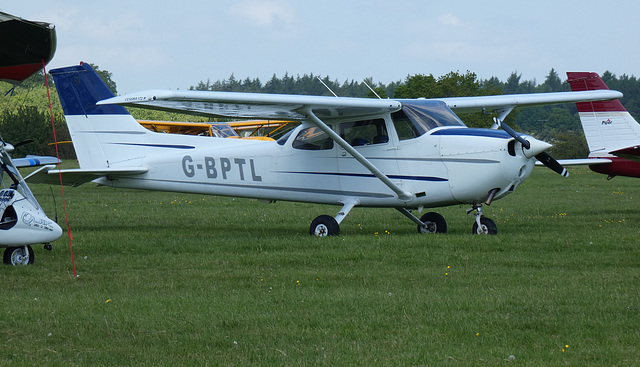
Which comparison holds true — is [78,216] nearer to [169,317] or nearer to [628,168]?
[169,317]

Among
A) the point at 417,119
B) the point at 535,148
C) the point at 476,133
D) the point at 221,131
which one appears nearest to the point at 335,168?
the point at 417,119

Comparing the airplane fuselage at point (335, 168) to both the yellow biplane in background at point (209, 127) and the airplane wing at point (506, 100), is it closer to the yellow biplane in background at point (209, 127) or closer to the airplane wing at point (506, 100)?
the airplane wing at point (506, 100)

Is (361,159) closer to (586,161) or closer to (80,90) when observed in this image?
(80,90)

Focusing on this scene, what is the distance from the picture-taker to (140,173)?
43.6 ft

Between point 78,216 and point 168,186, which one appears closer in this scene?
point 168,186

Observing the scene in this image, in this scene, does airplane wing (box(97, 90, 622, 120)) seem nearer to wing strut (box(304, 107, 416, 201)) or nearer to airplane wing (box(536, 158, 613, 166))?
wing strut (box(304, 107, 416, 201))

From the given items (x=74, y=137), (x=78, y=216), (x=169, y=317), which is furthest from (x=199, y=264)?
(x=78, y=216)

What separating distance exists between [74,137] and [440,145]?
6797 millimetres

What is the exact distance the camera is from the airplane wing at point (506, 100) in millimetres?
13539

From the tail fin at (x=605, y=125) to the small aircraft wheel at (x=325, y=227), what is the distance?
7835 mm

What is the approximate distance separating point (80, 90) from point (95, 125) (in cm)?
68

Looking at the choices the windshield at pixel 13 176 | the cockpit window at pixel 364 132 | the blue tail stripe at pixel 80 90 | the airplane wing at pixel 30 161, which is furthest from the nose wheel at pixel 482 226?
the blue tail stripe at pixel 80 90

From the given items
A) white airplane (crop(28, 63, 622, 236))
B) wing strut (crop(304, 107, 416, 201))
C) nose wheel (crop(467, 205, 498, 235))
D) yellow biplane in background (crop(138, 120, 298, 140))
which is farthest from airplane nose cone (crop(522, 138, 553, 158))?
yellow biplane in background (crop(138, 120, 298, 140))

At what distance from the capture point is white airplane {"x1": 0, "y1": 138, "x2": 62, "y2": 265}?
8.65 m
